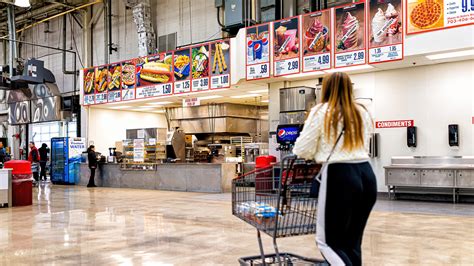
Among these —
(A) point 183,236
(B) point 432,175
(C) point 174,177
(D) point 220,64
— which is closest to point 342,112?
(A) point 183,236

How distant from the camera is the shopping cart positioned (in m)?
3.21

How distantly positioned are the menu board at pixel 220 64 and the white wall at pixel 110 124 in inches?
261

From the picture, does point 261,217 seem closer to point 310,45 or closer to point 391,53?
point 391,53

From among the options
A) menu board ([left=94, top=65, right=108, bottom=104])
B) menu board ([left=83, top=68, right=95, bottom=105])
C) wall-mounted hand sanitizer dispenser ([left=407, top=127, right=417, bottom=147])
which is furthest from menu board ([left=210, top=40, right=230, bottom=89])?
menu board ([left=83, top=68, right=95, bottom=105])

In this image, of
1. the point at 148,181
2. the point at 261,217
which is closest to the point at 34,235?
the point at 261,217

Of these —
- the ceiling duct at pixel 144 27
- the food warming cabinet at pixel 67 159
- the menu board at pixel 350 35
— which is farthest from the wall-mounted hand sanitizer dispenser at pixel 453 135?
the food warming cabinet at pixel 67 159

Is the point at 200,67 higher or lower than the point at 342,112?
higher

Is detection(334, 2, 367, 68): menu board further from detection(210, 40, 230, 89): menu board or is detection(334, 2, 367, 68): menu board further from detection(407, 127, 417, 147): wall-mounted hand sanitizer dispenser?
detection(210, 40, 230, 89): menu board

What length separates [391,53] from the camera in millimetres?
9711

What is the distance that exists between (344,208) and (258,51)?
9503 mm

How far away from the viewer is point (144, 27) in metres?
16.4

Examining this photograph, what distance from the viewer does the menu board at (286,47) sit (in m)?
11.2

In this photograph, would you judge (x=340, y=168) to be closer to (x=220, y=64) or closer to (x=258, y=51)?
(x=258, y=51)

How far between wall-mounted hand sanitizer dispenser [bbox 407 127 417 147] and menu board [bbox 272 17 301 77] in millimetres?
2941
